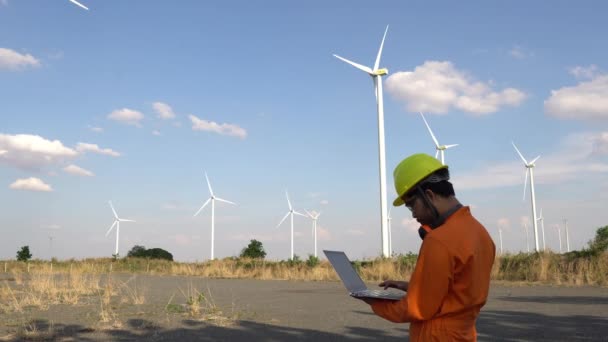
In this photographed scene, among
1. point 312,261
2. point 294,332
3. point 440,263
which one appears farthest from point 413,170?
point 312,261

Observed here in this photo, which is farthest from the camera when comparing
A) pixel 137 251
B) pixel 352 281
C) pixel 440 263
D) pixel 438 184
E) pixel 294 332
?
pixel 137 251

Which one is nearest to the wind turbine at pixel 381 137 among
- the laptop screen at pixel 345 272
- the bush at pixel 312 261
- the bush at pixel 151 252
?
the bush at pixel 312 261

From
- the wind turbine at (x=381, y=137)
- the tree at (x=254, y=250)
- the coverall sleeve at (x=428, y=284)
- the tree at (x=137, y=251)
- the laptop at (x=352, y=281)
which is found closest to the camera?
the coverall sleeve at (x=428, y=284)

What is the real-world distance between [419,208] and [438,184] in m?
0.14

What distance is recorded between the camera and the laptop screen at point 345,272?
2.82 metres

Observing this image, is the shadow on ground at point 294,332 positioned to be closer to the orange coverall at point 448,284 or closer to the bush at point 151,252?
the orange coverall at point 448,284

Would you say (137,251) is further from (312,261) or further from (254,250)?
(312,261)

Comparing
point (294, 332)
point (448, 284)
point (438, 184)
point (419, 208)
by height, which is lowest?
point (294, 332)

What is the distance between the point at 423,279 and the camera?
245cm

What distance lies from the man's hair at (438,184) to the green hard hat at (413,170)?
29 mm

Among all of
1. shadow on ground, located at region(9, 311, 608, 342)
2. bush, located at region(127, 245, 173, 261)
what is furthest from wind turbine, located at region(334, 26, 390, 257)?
bush, located at region(127, 245, 173, 261)

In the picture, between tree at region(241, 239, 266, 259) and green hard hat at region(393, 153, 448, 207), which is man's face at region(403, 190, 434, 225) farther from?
tree at region(241, 239, 266, 259)

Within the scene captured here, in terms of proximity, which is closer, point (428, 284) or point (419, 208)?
point (428, 284)

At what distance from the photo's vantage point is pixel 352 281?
113 inches
